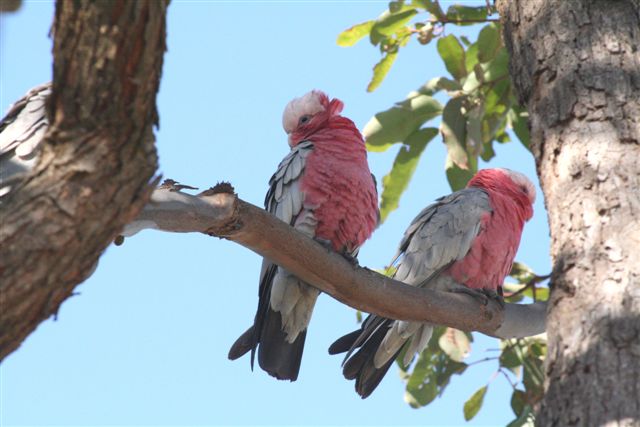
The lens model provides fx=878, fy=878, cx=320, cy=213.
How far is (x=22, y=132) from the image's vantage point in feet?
14.6

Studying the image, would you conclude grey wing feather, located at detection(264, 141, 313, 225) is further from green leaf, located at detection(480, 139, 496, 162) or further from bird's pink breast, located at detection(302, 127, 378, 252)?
green leaf, located at detection(480, 139, 496, 162)

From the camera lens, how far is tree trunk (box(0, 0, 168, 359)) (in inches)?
90.7

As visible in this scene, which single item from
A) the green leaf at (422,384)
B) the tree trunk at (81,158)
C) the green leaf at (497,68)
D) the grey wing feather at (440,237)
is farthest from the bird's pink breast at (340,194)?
the tree trunk at (81,158)

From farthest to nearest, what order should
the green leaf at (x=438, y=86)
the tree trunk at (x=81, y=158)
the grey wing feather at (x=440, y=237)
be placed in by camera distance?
1. the green leaf at (x=438, y=86)
2. the grey wing feather at (x=440, y=237)
3. the tree trunk at (x=81, y=158)

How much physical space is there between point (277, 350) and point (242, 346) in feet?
0.77

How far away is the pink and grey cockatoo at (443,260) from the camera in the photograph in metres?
5.34

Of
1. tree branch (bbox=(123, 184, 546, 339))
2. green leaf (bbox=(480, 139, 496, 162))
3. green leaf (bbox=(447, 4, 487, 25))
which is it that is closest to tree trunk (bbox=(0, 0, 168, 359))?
tree branch (bbox=(123, 184, 546, 339))

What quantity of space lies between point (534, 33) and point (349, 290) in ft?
5.27

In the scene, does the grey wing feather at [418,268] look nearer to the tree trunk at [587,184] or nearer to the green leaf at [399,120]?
the green leaf at [399,120]

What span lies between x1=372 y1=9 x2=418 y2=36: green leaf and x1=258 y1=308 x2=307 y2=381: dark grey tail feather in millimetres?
2241

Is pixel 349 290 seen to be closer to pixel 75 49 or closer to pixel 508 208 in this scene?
pixel 508 208

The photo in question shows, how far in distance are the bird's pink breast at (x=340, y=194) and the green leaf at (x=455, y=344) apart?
126cm

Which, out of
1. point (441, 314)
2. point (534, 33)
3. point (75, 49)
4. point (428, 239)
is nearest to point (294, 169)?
point (428, 239)

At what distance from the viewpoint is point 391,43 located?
638 centimetres
